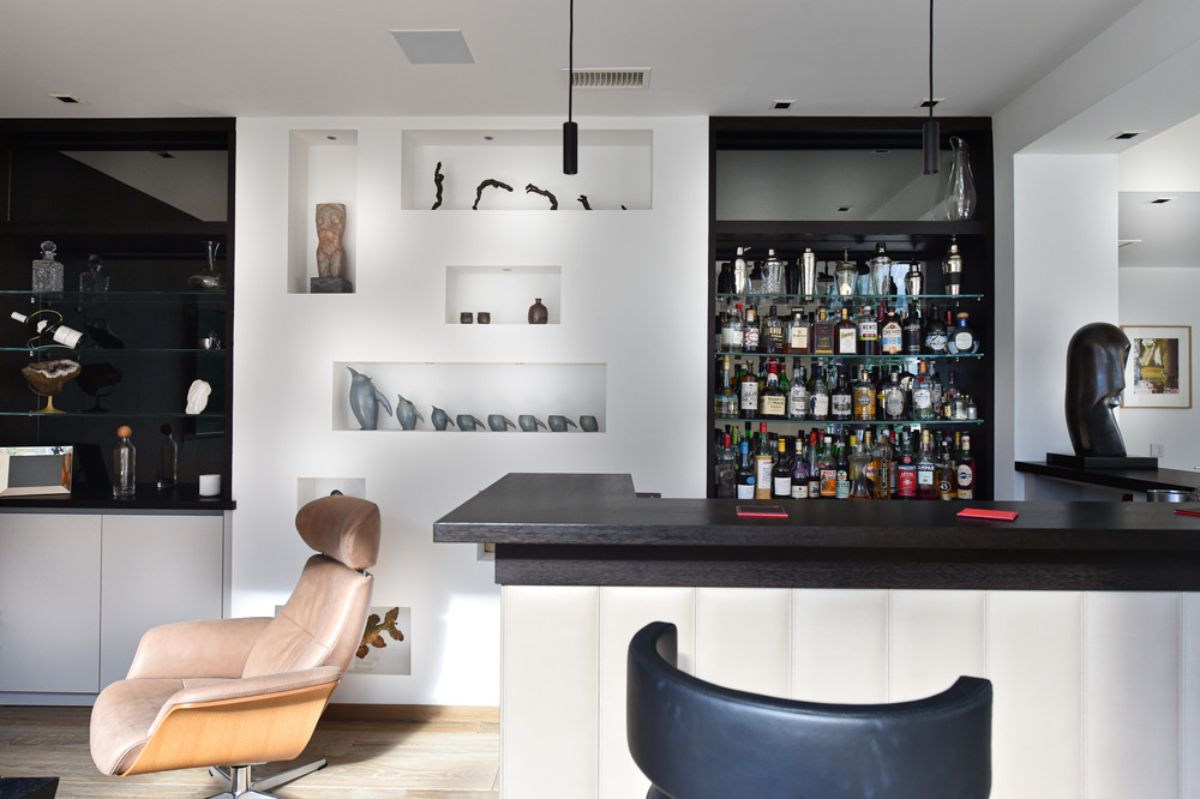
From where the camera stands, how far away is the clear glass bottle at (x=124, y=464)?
3574mm

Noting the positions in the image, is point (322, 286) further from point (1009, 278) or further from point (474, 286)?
point (1009, 278)

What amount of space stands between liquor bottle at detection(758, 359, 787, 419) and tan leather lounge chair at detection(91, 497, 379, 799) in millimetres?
1823

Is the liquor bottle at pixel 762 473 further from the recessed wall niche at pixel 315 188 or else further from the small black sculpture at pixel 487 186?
the recessed wall niche at pixel 315 188

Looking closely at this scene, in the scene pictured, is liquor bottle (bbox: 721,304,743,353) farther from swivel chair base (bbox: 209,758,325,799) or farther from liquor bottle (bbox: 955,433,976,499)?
swivel chair base (bbox: 209,758,325,799)

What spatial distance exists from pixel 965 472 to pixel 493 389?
88.0 inches

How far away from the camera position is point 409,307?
3439mm

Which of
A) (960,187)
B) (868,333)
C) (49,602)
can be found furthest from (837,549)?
(49,602)

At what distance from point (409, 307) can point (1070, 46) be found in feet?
9.08

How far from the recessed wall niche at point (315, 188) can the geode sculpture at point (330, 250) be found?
0.20 ft

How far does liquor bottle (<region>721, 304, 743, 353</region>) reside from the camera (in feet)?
11.6

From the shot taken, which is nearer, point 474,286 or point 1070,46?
point 1070,46

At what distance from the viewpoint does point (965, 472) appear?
136 inches

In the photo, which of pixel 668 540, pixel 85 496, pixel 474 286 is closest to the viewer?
pixel 668 540

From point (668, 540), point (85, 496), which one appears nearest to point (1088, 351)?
point (668, 540)
